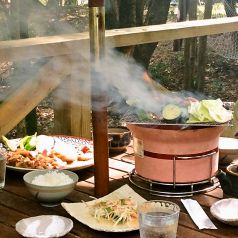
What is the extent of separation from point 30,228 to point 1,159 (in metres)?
0.47

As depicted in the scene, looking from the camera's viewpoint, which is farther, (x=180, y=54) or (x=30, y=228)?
(x=180, y=54)

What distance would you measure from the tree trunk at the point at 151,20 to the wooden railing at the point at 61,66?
3.39 m

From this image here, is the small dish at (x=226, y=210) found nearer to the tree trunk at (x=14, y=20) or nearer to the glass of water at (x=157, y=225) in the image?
the glass of water at (x=157, y=225)

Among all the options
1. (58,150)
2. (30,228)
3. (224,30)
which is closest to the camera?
(30,228)

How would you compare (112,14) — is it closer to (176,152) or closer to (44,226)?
(176,152)

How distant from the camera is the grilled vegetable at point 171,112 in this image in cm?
200

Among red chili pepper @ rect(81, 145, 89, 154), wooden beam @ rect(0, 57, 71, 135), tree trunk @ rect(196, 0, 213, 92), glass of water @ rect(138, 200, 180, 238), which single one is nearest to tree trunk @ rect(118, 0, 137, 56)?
tree trunk @ rect(196, 0, 213, 92)

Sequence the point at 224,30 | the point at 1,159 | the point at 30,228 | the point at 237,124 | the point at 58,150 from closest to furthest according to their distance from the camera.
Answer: the point at 30,228, the point at 1,159, the point at 237,124, the point at 58,150, the point at 224,30

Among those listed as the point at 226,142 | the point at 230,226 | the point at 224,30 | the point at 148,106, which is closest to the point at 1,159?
the point at 148,106

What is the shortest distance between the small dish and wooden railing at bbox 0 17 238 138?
1097 mm

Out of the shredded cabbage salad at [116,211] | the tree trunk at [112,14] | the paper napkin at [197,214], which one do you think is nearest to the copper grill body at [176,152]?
the paper napkin at [197,214]

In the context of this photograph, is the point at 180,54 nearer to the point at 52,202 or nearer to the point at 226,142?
the point at 226,142

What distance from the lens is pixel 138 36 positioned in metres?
3.05

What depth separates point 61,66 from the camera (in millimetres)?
2736
